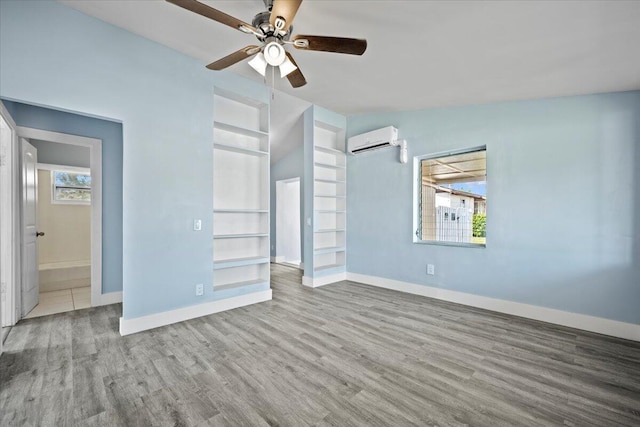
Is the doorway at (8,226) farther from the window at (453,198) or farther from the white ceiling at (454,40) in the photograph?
the window at (453,198)

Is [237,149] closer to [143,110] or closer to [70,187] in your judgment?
[143,110]

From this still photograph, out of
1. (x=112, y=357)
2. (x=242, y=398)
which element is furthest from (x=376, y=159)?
(x=112, y=357)

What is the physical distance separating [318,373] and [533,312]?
8.84ft

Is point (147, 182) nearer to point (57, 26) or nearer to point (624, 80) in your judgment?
point (57, 26)

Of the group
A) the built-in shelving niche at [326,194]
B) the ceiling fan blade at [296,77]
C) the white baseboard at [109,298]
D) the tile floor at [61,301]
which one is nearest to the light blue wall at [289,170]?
the built-in shelving niche at [326,194]

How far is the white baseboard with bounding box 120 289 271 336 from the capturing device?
2.72 metres

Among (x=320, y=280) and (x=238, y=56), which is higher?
(x=238, y=56)

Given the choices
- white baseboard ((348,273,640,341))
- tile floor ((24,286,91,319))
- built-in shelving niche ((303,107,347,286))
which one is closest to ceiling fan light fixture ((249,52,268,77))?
built-in shelving niche ((303,107,347,286))

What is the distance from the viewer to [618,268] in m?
2.67

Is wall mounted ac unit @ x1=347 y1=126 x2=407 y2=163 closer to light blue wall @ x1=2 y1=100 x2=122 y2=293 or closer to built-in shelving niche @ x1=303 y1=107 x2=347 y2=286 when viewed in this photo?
built-in shelving niche @ x1=303 y1=107 x2=347 y2=286

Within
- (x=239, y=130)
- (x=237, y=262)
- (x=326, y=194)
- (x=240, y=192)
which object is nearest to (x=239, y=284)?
(x=237, y=262)

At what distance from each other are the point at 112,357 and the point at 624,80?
5.19 metres

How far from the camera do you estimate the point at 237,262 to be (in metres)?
3.54

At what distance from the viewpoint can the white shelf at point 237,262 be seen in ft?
11.2
